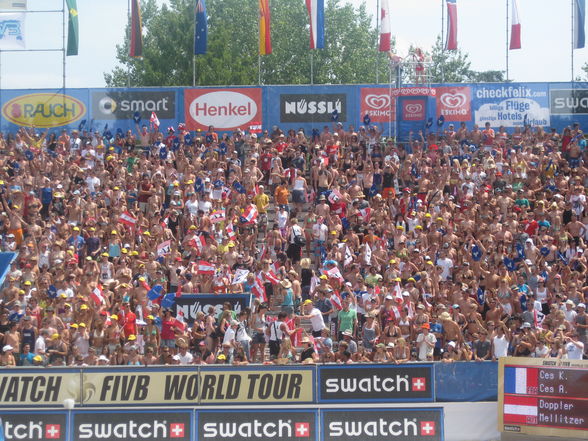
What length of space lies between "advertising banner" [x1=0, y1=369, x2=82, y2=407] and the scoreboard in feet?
22.8

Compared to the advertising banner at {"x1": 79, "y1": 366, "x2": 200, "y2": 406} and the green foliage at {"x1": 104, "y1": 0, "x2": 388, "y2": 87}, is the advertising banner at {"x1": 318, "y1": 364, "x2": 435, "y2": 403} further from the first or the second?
the green foliage at {"x1": 104, "y1": 0, "x2": 388, "y2": 87}

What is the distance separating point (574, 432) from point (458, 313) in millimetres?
4328

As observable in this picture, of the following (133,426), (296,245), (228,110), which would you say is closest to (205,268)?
(296,245)

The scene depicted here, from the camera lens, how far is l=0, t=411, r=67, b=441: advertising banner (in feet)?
52.7

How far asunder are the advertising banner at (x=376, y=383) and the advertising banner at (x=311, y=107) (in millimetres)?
16036

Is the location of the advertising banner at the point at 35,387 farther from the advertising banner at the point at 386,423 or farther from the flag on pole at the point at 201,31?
the flag on pole at the point at 201,31

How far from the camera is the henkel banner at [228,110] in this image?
105ft

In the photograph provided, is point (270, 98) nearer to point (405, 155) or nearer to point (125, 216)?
point (405, 155)

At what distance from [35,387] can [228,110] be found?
16.9 meters

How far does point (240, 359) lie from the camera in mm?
18750

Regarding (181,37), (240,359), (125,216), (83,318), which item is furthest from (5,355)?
(181,37)

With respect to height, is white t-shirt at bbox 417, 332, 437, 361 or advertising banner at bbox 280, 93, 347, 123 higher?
advertising banner at bbox 280, 93, 347, 123

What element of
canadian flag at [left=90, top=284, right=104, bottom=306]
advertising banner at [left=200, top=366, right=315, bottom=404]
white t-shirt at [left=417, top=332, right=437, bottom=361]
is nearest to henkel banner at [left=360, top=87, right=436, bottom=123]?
canadian flag at [left=90, top=284, right=104, bottom=306]

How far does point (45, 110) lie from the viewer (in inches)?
1264
